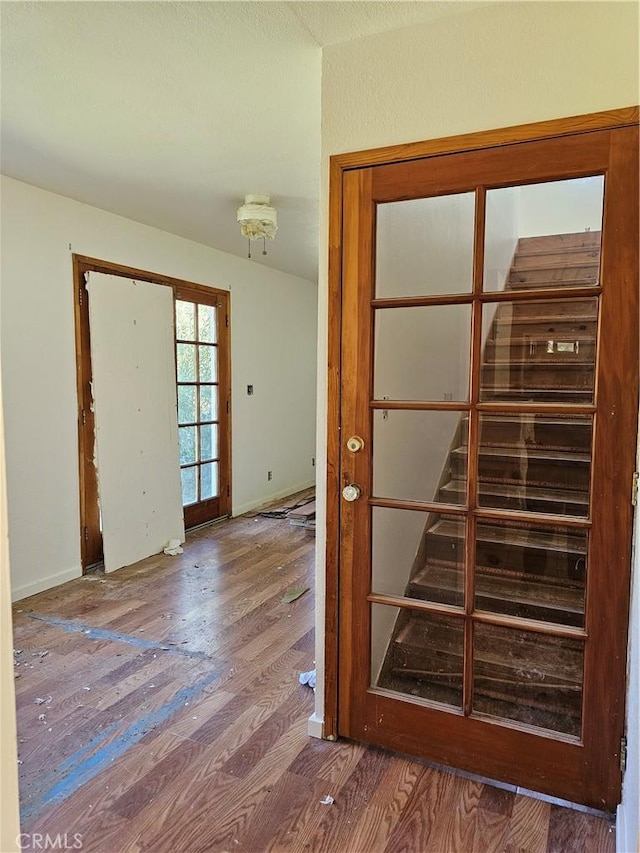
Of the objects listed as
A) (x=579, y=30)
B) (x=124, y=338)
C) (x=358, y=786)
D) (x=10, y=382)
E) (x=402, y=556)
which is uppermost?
(x=579, y=30)

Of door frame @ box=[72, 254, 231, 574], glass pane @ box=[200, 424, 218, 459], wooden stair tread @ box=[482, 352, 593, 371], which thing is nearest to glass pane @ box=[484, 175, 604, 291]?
wooden stair tread @ box=[482, 352, 593, 371]

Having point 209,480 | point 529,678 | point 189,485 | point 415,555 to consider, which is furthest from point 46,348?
point 529,678

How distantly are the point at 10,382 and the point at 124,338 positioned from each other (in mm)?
890

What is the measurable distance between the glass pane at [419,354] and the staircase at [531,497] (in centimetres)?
12

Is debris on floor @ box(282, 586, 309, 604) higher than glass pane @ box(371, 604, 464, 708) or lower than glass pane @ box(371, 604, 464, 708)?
lower

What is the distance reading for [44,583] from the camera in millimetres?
3486

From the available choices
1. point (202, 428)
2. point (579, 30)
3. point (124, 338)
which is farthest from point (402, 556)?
point (202, 428)

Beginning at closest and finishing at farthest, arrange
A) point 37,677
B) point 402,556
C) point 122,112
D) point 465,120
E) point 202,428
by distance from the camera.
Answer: point 465,120 → point 402,556 → point 122,112 → point 37,677 → point 202,428

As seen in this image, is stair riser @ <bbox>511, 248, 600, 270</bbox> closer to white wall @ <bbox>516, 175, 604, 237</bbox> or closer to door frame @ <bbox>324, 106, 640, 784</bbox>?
white wall @ <bbox>516, 175, 604, 237</bbox>

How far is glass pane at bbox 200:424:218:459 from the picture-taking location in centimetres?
490

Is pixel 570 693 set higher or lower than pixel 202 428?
lower

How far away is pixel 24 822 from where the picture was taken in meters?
1.66

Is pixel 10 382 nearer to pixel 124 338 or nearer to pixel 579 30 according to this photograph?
pixel 124 338

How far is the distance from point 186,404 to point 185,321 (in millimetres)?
695
